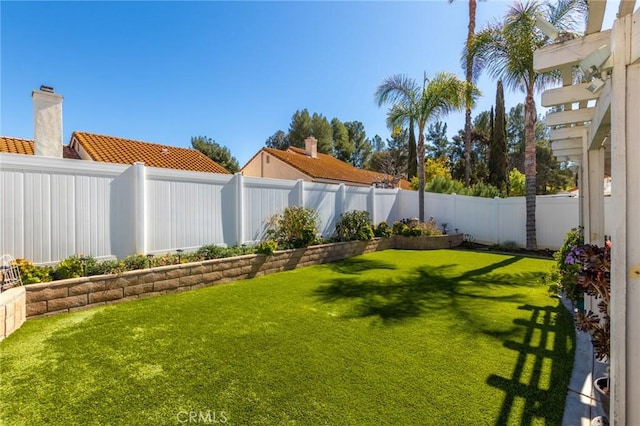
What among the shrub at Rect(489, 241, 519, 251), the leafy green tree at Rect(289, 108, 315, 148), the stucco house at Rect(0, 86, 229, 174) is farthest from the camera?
the leafy green tree at Rect(289, 108, 315, 148)

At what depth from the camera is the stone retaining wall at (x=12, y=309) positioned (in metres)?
3.46

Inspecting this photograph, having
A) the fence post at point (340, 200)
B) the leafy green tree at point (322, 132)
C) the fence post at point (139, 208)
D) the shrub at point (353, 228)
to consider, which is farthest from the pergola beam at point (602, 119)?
the leafy green tree at point (322, 132)

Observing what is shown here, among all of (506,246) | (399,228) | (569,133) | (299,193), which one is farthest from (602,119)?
(506,246)

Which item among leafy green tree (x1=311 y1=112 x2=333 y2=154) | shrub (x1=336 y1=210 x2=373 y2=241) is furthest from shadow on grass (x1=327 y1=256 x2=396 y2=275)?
leafy green tree (x1=311 y1=112 x2=333 y2=154)

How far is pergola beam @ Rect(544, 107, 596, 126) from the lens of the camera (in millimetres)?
3742

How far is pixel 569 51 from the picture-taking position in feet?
8.29

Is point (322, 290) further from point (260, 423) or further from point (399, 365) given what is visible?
point (260, 423)

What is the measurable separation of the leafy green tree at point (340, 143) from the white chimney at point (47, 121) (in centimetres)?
3125

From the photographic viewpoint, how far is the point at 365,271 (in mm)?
7488

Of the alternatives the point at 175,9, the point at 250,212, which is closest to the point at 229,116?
the point at 175,9

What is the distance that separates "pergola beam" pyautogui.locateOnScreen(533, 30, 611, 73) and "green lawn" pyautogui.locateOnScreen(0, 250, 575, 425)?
2.89 m

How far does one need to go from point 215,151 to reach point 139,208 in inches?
1117

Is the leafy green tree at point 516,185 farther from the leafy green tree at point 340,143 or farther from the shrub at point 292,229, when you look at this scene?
the leafy green tree at point 340,143

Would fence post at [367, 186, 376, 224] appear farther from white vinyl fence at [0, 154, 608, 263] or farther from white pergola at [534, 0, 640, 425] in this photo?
white pergola at [534, 0, 640, 425]
